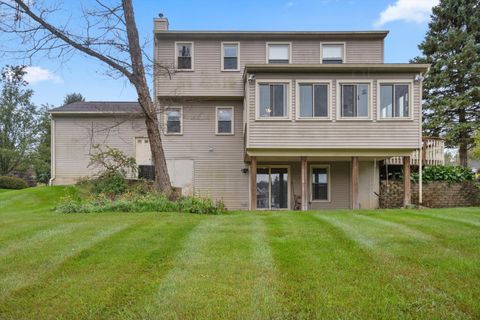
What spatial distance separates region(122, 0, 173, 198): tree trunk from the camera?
12594 millimetres

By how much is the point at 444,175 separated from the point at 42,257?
15.2 meters

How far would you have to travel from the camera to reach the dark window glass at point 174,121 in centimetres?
1691

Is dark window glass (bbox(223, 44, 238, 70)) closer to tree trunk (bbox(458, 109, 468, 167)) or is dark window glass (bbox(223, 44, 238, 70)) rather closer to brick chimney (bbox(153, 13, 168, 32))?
brick chimney (bbox(153, 13, 168, 32))

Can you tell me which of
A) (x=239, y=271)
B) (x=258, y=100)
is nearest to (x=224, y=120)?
(x=258, y=100)

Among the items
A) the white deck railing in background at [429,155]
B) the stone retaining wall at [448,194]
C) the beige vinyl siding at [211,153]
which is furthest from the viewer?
the beige vinyl siding at [211,153]

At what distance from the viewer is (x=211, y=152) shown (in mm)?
16891

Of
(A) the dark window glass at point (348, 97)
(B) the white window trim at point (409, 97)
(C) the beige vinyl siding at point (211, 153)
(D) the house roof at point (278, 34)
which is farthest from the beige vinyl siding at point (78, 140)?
(B) the white window trim at point (409, 97)

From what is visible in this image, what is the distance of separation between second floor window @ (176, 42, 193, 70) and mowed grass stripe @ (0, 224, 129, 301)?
35.6 feet

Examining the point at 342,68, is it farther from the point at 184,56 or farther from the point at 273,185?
the point at 184,56

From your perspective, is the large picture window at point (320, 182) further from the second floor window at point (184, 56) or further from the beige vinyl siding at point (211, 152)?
the second floor window at point (184, 56)

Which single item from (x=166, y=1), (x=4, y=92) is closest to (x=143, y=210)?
(x=166, y=1)

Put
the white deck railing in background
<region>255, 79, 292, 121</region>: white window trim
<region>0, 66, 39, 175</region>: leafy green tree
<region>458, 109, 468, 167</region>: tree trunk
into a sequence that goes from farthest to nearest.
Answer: <region>0, 66, 39, 175</region>: leafy green tree < <region>458, 109, 468, 167</region>: tree trunk < the white deck railing in background < <region>255, 79, 292, 121</region>: white window trim

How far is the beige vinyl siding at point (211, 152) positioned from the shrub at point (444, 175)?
7.41 metres

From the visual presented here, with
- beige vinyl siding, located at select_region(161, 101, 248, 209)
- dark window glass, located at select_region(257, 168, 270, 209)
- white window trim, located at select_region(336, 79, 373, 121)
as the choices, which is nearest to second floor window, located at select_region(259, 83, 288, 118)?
white window trim, located at select_region(336, 79, 373, 121)
